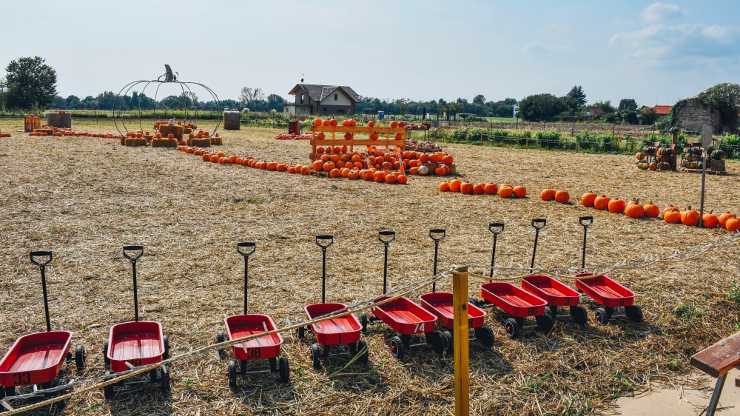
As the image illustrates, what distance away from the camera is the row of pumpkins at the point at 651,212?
9984mm

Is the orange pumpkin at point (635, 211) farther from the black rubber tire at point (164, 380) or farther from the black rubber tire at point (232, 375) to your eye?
the black rubber tire at point (164, 380)

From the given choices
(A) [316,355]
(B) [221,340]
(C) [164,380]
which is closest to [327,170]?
(B) [221,340]

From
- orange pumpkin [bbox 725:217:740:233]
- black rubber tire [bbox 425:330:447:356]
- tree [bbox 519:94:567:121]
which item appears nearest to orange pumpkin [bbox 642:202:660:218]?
orange pumpkin [bbox 725:217:740:233]

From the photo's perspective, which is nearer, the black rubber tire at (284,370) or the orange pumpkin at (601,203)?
the black rubber tire at (284,370)

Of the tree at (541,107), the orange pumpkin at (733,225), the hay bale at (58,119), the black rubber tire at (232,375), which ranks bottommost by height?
the black rubber tire at (232,375)

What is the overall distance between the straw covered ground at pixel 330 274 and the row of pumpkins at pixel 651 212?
0.30 metres

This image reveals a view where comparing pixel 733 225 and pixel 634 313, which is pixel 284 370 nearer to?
pixel 634 313

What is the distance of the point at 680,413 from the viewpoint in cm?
429

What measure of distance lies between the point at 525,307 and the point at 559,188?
9953 millimetres

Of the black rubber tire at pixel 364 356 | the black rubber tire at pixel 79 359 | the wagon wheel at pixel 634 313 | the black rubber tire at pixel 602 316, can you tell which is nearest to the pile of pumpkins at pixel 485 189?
the wagon wheel at pixel 634 313

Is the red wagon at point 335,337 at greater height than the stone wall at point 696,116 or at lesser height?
lesser

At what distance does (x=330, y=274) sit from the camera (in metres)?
6.89

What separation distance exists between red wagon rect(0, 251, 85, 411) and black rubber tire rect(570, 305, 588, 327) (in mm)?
4304

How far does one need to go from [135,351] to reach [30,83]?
88095mm
